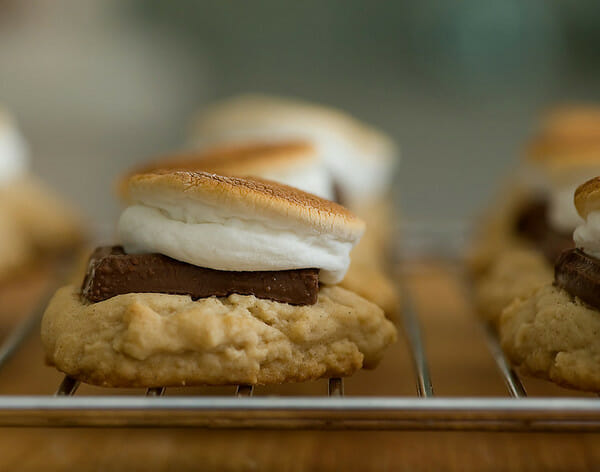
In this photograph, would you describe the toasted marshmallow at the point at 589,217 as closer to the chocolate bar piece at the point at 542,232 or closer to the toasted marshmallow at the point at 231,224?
the chocolate bar piece at the point at 542,232

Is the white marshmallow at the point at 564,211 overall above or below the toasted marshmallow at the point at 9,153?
below

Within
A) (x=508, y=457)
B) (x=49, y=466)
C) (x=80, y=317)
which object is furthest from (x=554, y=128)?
(x=49, y=466)

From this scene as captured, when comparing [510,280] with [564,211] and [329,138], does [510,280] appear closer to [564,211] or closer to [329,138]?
[564,211]

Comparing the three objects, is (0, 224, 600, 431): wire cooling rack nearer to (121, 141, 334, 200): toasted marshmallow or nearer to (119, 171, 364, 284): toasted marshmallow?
(119, 171, 364, 284): toasted marshmallow

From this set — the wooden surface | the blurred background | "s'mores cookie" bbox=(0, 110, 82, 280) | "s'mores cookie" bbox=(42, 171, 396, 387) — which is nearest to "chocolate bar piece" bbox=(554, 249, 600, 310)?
the wooden surface

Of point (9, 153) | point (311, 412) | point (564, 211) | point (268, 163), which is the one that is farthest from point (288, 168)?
point (9, 153)

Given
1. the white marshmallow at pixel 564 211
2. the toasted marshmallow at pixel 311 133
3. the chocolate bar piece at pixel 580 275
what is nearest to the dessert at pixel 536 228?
the white marshmallow at pixel 564 211
